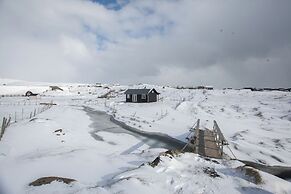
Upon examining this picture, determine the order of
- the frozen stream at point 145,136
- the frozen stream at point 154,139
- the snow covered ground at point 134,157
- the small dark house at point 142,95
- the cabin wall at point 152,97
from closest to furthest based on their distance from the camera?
1. the snow covered ground at point 134,157
2. the frozen stream at point 154,139
3. the frozen stream at point 145,136
4. the small dark house at point 142,95
5. the cabin wall at point 152,97

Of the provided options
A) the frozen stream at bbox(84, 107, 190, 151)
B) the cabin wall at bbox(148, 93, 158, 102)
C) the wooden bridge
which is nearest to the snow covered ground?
the frozen stream at bbox(84, 107, 190, 151)

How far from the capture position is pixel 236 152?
1927 centimetres

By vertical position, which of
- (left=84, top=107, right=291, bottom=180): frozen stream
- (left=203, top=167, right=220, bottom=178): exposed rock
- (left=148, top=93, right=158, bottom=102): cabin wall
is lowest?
(left=84, top=107, right=291, bottom=180): frozen stream

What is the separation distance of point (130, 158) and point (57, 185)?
4.50 m

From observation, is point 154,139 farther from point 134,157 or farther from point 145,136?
point 134,157

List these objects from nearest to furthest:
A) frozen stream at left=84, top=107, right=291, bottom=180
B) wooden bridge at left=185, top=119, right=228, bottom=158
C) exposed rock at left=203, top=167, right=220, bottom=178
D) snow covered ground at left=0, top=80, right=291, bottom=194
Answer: snow covered ground at left=0, top=80, right=291, bottom=194 → exposed rock at left=203, top=167, right=220, bottom=178 → wooden bridge at left=185, top=119, right=228, bottom=158 → frozen stream at left=84, top=107, right=291, bottom=180

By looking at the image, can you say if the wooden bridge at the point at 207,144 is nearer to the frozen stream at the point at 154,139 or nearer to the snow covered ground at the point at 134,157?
the frozen stream at the point at 154,139

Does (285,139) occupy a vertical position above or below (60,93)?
below

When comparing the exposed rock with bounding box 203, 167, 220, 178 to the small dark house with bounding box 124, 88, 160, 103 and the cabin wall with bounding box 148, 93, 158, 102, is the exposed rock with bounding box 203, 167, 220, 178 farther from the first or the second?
the cabin wall with bounding box 148, 93, 158, 102

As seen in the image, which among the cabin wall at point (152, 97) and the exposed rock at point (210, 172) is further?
the cabin wall at point (152, 97)

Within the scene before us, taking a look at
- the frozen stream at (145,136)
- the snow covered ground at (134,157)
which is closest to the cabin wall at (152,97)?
the snow covered ground at (134,157)

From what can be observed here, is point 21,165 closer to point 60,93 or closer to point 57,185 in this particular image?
point 57,185

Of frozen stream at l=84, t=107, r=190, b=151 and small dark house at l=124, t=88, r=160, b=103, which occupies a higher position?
small dark house at l=124, t=88, r=160, b=103

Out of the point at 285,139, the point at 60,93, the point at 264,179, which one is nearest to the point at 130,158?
the point at 264,179
